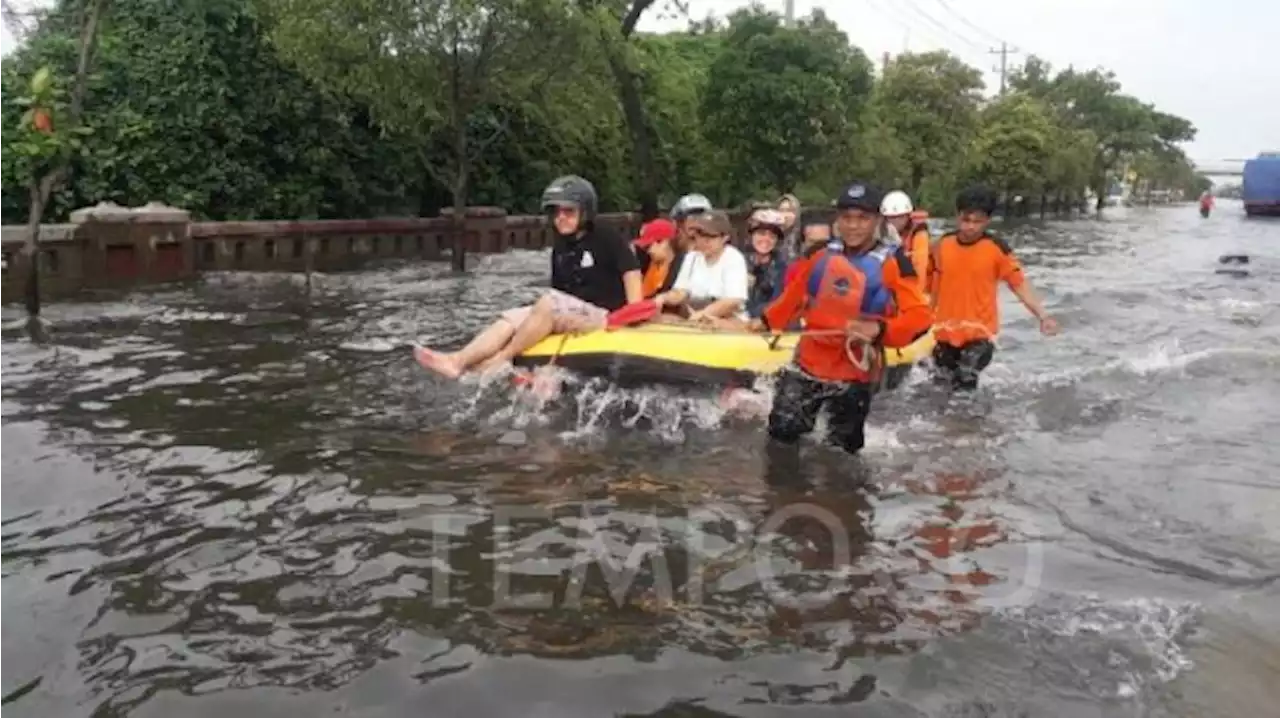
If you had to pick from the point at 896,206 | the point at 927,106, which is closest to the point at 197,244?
the point at 896,206

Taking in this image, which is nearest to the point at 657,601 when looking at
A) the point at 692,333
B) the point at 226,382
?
the point at 692,333

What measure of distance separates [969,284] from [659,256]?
2.62 m

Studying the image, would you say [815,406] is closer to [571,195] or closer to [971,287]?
[571,195]

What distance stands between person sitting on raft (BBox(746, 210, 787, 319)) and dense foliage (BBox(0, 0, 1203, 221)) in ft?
23.8

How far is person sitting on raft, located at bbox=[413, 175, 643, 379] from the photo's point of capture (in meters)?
8.55

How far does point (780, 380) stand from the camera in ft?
23.2

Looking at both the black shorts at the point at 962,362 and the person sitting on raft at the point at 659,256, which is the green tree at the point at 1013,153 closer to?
the person sitting on raft at the point at 659,256

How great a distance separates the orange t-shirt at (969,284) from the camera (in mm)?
9156

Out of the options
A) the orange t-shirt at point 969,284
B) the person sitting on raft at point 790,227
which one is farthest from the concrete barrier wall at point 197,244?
the orange t-shirt at point 969,284

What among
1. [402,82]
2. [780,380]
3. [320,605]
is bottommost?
[320,605]

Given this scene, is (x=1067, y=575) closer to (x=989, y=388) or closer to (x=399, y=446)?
(x=399, y=446)

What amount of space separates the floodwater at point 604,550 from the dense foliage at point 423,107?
6822 mm

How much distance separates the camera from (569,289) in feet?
29.6

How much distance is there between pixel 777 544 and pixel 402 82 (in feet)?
50.5
